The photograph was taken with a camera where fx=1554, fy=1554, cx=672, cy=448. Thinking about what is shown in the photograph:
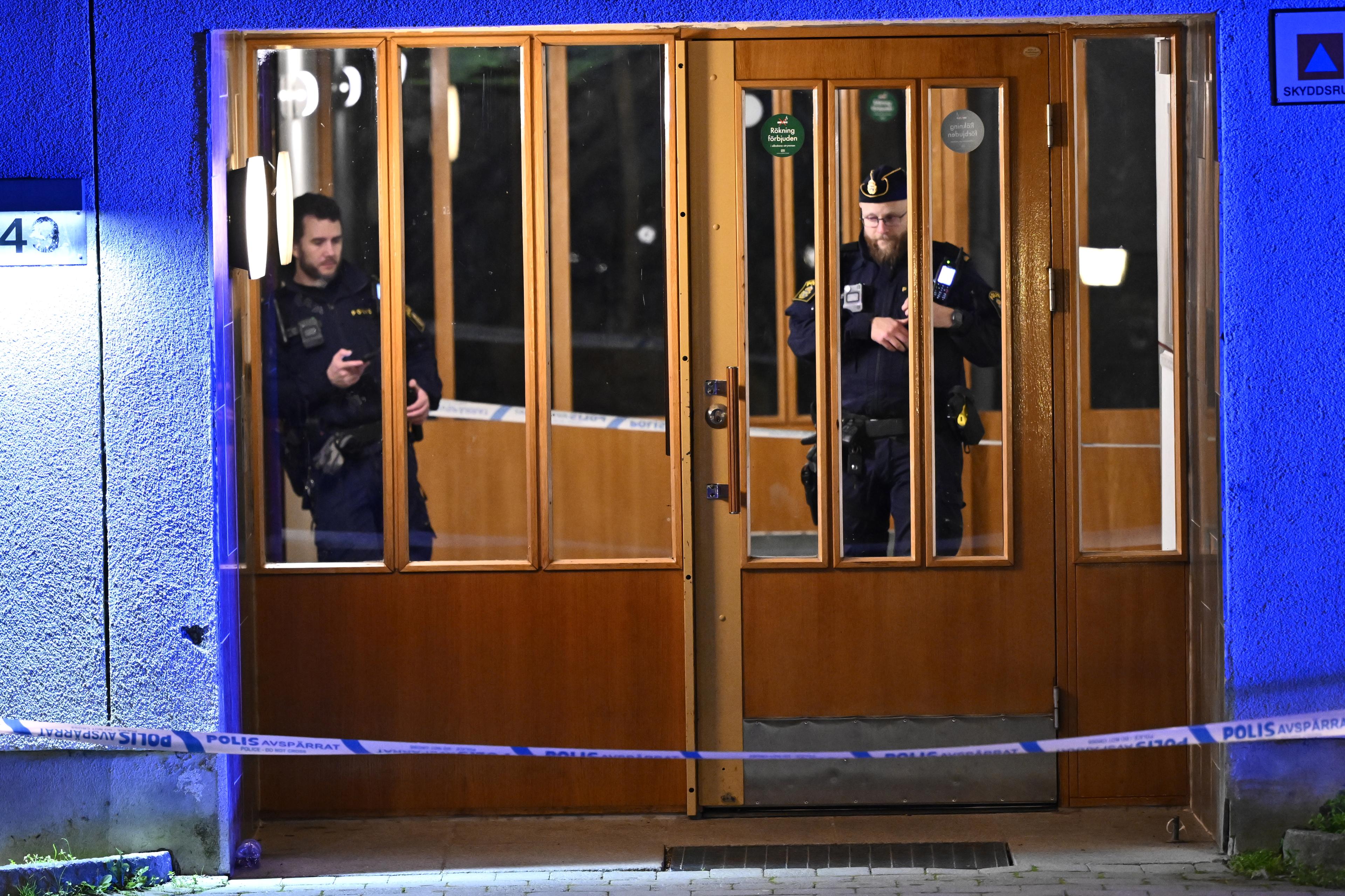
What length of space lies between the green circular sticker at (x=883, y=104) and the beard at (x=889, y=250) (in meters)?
0.40

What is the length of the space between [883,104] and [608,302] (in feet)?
3.69

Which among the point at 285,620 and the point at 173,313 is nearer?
the point at 173,313

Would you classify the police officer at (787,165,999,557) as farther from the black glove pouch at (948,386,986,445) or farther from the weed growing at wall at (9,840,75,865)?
the weed growing at wall at (9,840,75,865)

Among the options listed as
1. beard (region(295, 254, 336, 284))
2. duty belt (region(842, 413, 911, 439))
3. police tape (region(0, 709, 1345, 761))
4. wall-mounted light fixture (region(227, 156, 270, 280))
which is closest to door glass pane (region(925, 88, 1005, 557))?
duty belt (region(842, 413, 911, 439))

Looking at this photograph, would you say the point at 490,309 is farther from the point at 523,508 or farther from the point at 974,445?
the point at 974,445

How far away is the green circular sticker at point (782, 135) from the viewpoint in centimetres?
517

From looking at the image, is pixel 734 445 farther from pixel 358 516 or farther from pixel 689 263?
pixel 358 516

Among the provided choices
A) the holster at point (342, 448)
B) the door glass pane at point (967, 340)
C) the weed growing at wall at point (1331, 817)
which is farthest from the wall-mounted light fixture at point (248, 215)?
the weed growing at wall at point (1331, 817)

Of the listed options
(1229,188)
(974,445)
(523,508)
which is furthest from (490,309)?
(1229,188)

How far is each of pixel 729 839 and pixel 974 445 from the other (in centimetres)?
155

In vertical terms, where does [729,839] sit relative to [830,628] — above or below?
below

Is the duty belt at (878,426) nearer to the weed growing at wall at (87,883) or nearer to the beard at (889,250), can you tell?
the beard at (889,250)

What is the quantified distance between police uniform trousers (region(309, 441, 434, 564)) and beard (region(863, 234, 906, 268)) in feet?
5.65

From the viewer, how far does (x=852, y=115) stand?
5.16 m
